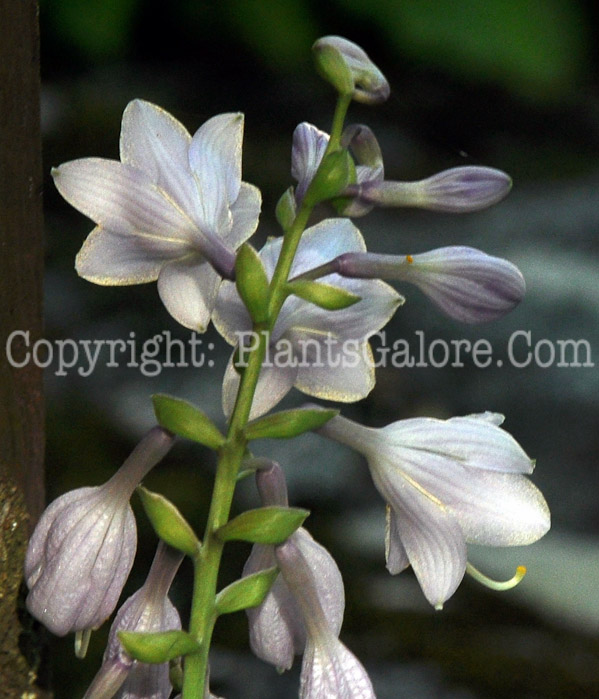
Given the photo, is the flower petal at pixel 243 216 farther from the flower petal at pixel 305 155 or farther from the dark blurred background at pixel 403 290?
the dark blurred background at pixel 403 290

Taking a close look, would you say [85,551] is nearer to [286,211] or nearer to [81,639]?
[81,639]

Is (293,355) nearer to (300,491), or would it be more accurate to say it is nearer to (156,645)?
(156,645)

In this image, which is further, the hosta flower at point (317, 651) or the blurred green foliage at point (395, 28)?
the blurred green foliage at point (395, 28)

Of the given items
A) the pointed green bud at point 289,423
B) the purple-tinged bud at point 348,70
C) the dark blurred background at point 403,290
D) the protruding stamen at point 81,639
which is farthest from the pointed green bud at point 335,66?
the dark blurred background at point 403,290

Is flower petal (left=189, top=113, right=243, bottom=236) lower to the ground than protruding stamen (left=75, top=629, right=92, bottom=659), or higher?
higher

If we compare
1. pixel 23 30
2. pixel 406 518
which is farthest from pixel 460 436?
pixel 23 30

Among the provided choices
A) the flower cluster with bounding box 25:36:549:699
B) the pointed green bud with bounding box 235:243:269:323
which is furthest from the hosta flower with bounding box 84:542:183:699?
the pointed green bud with bounding box 235:243:269:323

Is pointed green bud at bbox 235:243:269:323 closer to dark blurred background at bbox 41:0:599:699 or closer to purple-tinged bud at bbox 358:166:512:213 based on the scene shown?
purple-tinged bud at bbox 358:166:512:213
